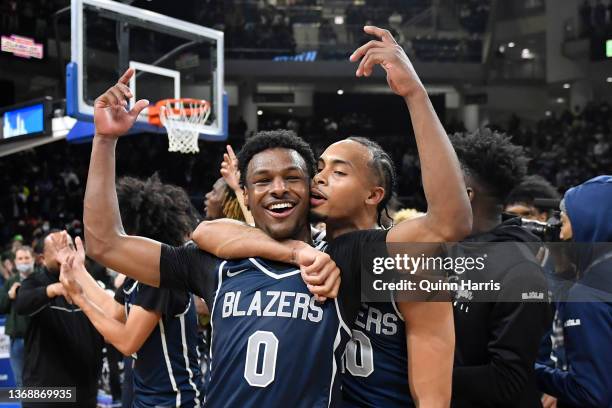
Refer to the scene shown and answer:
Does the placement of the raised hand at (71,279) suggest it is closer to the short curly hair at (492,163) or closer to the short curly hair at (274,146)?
the short curly hair at (274,146)

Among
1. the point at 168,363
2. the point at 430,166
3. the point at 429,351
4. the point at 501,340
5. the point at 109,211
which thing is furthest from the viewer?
the point at 168,363

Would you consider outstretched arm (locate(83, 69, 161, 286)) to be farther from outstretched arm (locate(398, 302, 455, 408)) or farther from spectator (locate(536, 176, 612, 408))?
spectator (locate(536, 176, 612, 408))

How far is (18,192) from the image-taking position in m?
17.2

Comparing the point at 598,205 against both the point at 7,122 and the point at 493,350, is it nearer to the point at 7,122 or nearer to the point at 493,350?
the point at 493,350

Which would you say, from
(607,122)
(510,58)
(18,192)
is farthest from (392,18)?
(18,192)

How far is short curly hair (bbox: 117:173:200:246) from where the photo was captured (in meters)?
4.02

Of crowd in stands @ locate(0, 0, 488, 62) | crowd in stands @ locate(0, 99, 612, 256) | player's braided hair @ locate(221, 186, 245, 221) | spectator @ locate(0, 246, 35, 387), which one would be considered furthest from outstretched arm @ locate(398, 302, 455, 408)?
crowd in stands @ locate(0, 0, 488, 62)

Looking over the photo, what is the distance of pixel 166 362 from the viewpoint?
11.7 feet

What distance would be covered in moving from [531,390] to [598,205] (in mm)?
746

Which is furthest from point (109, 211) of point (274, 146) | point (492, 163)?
point (492, 163)

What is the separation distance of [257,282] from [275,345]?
215mm

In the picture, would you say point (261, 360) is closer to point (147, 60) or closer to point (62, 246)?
point (62, 246)

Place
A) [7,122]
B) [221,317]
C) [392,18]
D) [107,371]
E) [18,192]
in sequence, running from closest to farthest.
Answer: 1. [221,317]
2. [107,371]
3. [7,122]
4. [18,192]
5. [392,18]

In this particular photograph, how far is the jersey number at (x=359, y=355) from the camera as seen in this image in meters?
2.45
